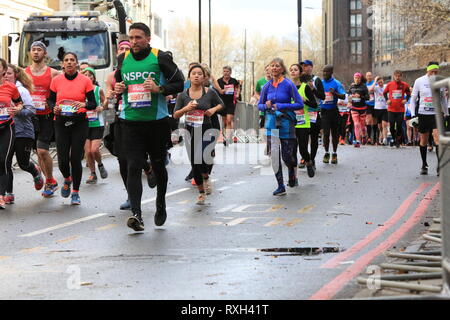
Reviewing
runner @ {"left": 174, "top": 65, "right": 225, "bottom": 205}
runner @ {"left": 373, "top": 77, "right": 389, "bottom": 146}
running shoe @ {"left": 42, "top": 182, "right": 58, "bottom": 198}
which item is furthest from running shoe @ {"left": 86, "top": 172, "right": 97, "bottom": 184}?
runner @ {"left": 373, "top": 77, "right": 389, "bottom": 146}

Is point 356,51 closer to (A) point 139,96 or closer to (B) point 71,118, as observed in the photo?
(B) point 71,118

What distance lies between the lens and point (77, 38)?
101 feet

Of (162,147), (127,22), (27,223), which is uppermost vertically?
(127,22)

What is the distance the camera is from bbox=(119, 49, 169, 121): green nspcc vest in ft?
35.3

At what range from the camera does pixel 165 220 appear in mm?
11117

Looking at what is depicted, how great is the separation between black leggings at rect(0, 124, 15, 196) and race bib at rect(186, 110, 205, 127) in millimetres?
2284

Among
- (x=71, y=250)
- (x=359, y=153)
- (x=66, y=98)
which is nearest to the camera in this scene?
(x=71, y=250)

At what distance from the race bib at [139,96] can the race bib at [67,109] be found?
2.88 m

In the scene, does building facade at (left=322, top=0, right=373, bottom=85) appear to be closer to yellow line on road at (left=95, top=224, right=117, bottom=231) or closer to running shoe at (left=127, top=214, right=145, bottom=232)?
yellow line on road at (left=95, top=224, right=117, bottom=231)

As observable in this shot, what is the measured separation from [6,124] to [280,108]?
3.91 metres

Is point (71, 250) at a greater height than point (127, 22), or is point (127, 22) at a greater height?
point (127, 22)

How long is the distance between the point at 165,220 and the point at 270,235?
132 cm
